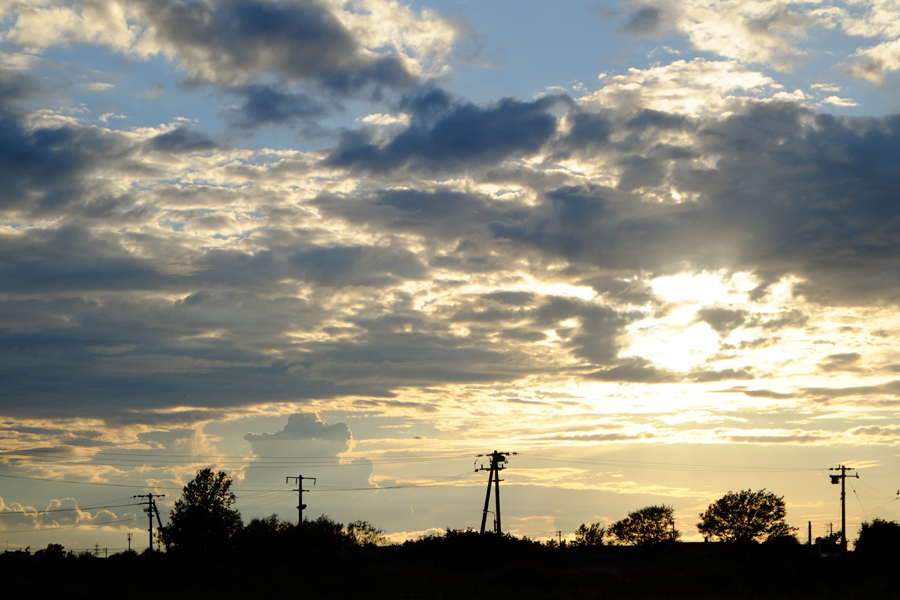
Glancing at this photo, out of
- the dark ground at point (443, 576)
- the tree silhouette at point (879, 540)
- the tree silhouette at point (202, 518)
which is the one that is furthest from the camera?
the tree silhouette at point (202, 518)

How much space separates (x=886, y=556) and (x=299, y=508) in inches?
2522

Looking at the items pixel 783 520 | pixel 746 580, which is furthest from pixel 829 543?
pixel 746 580

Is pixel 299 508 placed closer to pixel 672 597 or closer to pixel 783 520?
pixel 672 597

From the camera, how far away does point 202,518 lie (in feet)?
348

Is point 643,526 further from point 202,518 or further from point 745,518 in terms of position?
point 202,518

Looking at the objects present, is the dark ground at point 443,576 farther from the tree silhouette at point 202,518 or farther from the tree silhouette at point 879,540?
the tree silhouette at point 202,518

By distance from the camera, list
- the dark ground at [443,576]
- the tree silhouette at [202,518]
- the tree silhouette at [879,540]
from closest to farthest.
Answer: the dark ground at [443,576]
the tree silhouette at [879,540]
the tree silhouette at [202,518]

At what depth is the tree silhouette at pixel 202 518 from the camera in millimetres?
103062

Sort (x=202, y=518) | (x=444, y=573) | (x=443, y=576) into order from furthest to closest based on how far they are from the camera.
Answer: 1. (x=202, y=518)
2. (x=444, y=573)
3. (x=443, y=576)

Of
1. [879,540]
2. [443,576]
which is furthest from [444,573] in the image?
[879,540]

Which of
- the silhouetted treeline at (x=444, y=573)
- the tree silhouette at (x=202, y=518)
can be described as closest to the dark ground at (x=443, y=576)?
the silhouetted treeline at (x=444, y=573)

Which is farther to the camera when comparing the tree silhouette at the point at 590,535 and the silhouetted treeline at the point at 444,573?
the tree silhouette at the point at 590,535

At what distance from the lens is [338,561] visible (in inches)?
2530

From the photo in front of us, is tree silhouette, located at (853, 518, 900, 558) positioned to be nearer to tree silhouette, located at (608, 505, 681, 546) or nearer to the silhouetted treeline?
the silhouetted treeline
